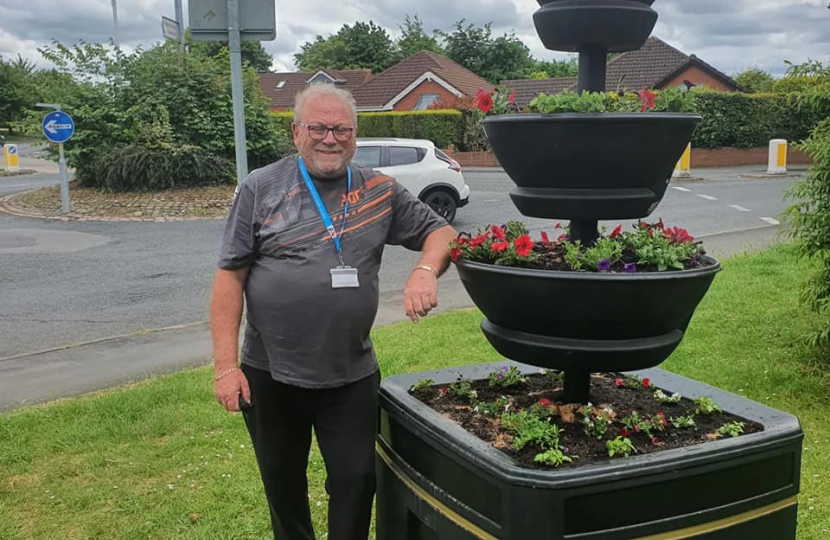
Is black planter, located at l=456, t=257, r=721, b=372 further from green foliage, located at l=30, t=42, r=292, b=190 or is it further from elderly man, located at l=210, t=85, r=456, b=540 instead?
green foliage, located at l=30, t=42, r=292, b=190

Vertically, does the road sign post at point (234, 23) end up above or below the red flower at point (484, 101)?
above

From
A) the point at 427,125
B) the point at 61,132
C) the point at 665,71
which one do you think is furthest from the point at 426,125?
the point at 61,132

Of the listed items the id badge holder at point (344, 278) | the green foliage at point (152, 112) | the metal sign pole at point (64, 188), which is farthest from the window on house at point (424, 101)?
the id badge holder at point (344, 278)

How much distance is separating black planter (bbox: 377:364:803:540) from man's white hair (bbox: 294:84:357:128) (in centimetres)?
114

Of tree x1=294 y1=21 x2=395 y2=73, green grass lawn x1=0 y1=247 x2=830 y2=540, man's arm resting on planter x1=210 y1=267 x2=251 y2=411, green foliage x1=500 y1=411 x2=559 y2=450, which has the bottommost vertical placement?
green grass lawn x1=0 y1=247 x2=830 y2=540

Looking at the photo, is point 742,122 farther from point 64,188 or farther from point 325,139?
point 325,139

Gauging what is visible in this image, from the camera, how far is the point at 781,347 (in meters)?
6.14

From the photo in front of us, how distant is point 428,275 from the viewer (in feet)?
9.12

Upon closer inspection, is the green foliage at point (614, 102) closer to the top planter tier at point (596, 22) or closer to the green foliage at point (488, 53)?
the top planter tier at point (596, 22)

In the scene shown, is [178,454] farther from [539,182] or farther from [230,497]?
[539,182]

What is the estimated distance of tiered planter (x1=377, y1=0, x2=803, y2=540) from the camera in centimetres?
225

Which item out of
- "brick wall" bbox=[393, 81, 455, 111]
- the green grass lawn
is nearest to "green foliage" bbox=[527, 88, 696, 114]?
the green grass lawn

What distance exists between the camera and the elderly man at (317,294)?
9.06 feet

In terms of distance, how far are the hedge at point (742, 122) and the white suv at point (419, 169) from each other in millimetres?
17286
